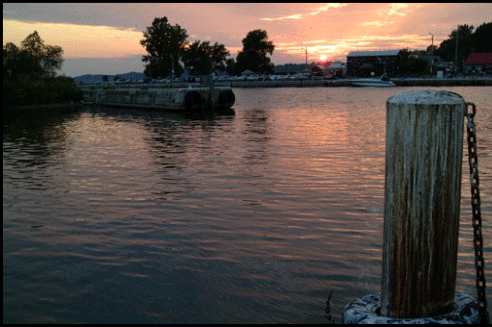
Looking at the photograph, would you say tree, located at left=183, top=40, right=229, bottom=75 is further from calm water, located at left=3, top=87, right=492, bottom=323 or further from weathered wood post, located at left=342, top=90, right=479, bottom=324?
weathered wood post, located at left=342, top=90, right=479, bottom=324

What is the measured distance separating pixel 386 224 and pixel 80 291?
3.43 meters

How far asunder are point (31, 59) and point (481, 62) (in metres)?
99.7

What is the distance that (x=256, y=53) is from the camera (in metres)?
144

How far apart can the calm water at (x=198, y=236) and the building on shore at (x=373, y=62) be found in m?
105

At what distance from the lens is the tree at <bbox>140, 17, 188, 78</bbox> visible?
369 ft

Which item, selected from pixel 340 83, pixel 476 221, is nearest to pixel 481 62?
pixel 340 83

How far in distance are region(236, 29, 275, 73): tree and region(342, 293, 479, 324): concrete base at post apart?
143 metres

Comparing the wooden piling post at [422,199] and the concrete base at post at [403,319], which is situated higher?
the wooden piling post at [422,199]

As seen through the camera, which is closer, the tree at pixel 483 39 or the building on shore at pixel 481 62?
the building on shore at pixel 481 62

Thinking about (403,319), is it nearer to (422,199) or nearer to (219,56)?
(422,199)

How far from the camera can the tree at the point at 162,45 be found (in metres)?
112

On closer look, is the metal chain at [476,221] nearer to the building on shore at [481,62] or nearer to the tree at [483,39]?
the building on shore at [481,62]

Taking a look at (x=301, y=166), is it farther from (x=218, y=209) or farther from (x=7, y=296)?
(x=7, y=296)

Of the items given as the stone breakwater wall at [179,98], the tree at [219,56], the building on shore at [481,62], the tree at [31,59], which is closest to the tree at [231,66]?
the tree at [219,56]
